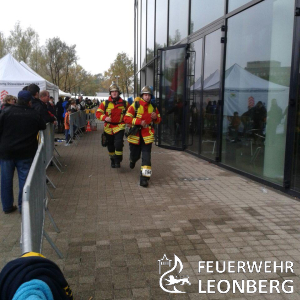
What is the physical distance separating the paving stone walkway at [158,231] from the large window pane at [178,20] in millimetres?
Answer: 6086

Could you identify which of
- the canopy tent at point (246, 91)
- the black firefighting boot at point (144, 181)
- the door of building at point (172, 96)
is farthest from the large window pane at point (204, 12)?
the black firefighting boot at point (144, 181)

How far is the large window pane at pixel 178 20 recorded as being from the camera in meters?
11.4

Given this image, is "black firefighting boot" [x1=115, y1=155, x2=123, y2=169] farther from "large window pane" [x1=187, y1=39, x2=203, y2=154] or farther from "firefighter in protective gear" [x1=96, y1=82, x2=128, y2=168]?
"large window pane" [x1=187, y1=39, x2=203, y2=154]

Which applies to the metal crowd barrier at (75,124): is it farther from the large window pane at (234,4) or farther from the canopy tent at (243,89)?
the large window pane at (234,4)

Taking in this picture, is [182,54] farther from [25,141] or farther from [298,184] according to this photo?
[25,141]

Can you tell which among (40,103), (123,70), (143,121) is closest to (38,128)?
(143,121)

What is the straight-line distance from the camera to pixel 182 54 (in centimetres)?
1148

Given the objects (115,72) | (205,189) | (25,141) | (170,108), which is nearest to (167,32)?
(170,108)

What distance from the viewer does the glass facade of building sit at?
252 inches

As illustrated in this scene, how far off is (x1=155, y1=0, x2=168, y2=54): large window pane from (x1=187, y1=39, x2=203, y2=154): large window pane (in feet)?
9.97

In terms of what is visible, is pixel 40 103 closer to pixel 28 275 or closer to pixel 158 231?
pixel 158 231

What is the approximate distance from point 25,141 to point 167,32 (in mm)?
9494

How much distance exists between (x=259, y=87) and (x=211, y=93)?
95.3 inches

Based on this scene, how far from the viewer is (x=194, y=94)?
35.4 feet
